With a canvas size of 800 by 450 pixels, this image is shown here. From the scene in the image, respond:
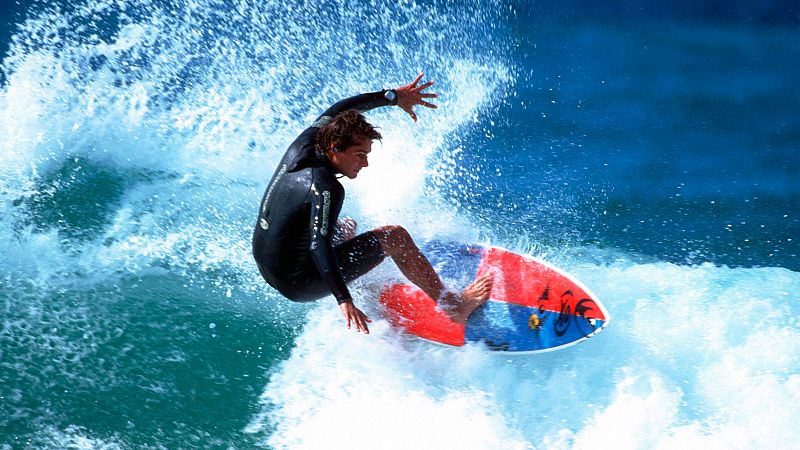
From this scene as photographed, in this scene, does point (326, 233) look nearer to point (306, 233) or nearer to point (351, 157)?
point (306, 233)

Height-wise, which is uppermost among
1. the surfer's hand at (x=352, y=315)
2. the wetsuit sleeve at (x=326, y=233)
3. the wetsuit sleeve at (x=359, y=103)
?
the wetsuit sleeve at (x=359, y=103)

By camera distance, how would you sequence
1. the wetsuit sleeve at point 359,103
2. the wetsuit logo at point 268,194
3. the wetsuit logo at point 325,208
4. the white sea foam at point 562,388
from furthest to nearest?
the wetsuit sleeve at point 359,103 → the white sea foam at point 562,388 → the wetsuit logo at point 268,194 → the wetsuit logo at point 325,208

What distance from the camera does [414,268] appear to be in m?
3.68

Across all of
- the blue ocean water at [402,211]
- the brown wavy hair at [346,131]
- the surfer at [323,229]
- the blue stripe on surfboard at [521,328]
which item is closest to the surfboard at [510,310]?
the blue stripe on surfboard at [521,328]

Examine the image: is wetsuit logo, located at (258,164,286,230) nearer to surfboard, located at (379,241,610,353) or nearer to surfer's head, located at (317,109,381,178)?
surfer's head, located at (317,109,381,178)

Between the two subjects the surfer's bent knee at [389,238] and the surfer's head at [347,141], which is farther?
the surfer's bent knee at [389,238]

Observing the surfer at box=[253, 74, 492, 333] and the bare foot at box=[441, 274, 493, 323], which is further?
the bare foot at box=[441, 274, 493, 323]

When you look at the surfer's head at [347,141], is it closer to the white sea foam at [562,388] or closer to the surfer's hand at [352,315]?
the surfer's hand at [352,315]

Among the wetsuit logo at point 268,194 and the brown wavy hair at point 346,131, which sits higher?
the brown wavy hair at point 346,131

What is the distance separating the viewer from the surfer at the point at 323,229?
3102mm

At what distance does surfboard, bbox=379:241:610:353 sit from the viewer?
13.1 ft

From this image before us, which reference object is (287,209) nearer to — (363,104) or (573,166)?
(363,104)

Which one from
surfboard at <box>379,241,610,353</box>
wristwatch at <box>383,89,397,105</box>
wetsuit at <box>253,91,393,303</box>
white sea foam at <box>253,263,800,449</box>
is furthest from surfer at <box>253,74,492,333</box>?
white sea foam at <box>253,263,800,449</box>

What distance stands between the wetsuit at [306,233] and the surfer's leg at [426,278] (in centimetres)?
7
